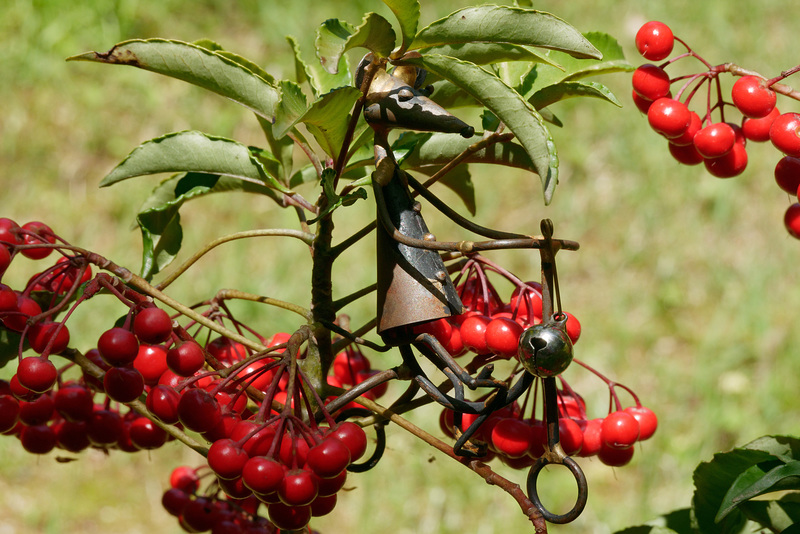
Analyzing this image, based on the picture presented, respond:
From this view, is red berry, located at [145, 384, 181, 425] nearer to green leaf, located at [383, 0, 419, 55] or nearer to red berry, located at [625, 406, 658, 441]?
green leaf, located at [383, 0, 419, 55]

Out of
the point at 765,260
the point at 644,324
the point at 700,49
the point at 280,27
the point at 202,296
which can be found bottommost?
the point at 202,296

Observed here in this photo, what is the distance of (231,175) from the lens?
998mm

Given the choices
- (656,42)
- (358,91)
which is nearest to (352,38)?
(358,91)

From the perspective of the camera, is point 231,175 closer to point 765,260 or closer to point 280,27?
point 765,260

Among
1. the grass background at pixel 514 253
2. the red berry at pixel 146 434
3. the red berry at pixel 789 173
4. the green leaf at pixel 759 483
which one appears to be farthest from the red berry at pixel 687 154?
the grass background at pixel 514 253

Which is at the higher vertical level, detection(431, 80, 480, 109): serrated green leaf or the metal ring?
detection(431, 80, 480, 109): serrated green leaf

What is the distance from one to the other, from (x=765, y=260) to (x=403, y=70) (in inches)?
126

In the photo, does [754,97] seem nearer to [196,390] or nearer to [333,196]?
→ [333,196]

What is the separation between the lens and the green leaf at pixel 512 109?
2.36 ft

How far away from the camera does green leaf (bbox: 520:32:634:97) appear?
3.18 ft

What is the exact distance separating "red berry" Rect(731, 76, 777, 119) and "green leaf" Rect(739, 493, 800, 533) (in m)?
0.46

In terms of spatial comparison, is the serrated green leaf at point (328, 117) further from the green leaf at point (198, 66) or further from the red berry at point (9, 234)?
the red berry at point (9, 234)

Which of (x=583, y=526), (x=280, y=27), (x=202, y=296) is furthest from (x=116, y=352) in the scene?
(x=280, y=27)

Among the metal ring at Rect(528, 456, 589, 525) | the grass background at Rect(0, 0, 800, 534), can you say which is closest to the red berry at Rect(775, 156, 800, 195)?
the metal ring at Rect(528, 456, 589, 525)
